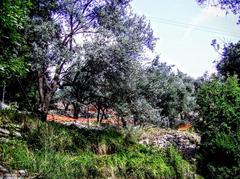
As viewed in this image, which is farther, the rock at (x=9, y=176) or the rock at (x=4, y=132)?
the rock at (x=4, y=132)

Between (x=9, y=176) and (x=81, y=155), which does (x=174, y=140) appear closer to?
(x=81, y=155)

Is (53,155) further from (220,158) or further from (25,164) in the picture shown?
(220,158)

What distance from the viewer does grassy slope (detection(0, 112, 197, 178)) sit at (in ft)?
34.7

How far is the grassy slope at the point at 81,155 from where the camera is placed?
10.6m

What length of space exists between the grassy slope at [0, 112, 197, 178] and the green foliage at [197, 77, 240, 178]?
0.92m

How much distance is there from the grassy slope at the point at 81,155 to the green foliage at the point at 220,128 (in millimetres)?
920

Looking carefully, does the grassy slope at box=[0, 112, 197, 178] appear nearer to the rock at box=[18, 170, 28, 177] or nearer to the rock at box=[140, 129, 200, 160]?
the rock at box=[18, 170, 28, 177]

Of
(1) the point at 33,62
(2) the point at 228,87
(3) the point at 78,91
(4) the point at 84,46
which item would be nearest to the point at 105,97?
(3) the point at 78,91

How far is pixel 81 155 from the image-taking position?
1267 cm

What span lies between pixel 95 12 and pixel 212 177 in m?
9.38

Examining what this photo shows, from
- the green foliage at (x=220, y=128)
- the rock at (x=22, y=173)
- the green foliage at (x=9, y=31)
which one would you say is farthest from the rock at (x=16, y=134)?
the green foliage at (x=220, y=128)

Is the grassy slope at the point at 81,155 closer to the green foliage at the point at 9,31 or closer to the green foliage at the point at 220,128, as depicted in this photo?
the green foliage at the point at 220,128

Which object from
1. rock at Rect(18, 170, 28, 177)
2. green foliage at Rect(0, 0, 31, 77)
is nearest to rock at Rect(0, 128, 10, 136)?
green foliage at Rect(0, 0, 31, 77)

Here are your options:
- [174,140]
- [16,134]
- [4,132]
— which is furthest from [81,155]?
[174,140]
